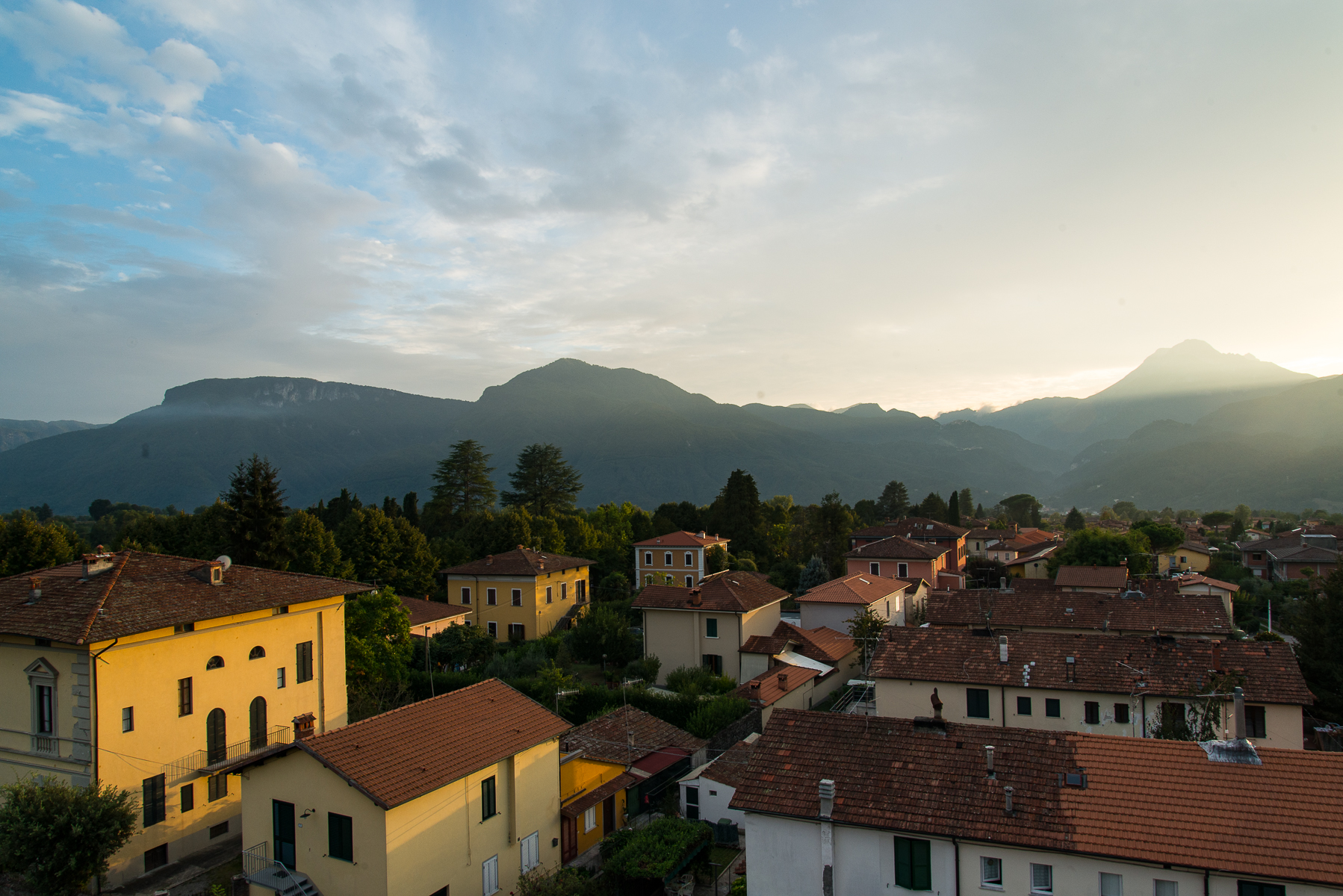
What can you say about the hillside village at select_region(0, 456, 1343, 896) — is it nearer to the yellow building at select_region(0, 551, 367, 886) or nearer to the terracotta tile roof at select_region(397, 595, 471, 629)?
the yellow building at select_region(0, 551, 367, 886)

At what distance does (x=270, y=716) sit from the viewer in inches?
934

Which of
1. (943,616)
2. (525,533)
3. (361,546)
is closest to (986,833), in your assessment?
(943,616)

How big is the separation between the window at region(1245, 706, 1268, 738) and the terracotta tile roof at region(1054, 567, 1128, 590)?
33.2m

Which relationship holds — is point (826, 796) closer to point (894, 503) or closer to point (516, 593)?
point (516, 593)

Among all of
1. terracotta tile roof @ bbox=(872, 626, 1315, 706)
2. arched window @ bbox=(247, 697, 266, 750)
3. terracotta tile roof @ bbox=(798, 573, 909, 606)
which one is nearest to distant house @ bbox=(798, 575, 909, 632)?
terracotta tile roof @ bbox=(798, 573, 909, 606)

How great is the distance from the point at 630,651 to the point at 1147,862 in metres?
28.3

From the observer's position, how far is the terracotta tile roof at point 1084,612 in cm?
3138

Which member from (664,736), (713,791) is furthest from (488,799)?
(664,736)

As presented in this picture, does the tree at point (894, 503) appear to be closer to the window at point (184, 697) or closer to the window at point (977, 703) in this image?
the window at point (977, 703)

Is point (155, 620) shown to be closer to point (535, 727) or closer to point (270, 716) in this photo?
point (270, 716)

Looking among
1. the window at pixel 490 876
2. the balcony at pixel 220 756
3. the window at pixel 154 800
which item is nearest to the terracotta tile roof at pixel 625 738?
the window at pixel 490 876

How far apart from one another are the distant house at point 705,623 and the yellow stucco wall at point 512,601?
37.5ft

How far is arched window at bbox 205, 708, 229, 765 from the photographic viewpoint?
21531 millimetres

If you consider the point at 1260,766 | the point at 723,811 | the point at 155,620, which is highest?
the point at 155,620
